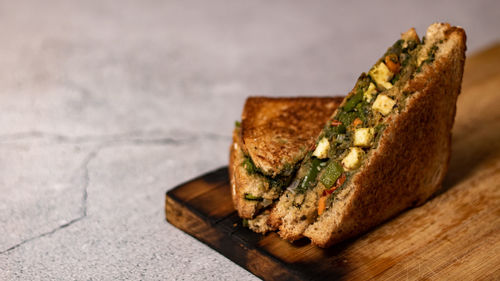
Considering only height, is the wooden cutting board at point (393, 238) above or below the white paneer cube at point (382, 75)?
below

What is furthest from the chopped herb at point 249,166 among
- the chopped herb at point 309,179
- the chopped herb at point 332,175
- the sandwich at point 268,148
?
the chopped herb at point 332,175

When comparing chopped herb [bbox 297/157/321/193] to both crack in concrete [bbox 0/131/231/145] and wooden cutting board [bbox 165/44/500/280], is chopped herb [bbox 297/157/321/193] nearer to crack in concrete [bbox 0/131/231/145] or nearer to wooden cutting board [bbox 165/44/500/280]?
wooden cutting board [bbox 165/44/500/280]

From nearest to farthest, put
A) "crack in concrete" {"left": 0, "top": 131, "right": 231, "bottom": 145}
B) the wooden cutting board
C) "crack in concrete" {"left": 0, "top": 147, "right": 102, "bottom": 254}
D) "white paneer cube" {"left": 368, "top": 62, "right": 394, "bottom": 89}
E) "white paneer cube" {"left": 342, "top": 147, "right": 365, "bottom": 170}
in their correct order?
the wooden cutting board < "white paneer cube" {"left": 342, "top": 147, "right": 365, "bottom": 170} < "white paneer cube" {"left": 368, "top": 62, "right": 394, "bottom": 89} < "crack in concrete" {"left": 0, "top": 147, "right": 102, "bottom": 254} < "crack in concrete" {"left": 0, "top": 131, "right": 231, "bottom": 145}

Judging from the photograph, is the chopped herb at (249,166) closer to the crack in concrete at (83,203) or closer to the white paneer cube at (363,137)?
the white paneer cube at (363,137)

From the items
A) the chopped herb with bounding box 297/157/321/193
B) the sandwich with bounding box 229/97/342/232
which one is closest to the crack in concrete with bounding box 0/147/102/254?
the sandwich with bounding box 229/97/342/232

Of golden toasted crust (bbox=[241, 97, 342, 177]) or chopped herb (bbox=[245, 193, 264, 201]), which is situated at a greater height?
golden toasted crust (bbox=[241, 97, 342, 177])

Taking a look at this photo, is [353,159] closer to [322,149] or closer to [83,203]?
[322,149]

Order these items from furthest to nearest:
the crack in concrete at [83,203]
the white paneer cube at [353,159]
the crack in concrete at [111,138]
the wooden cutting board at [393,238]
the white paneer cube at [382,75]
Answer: the crack in concrete at [111,138], the crack in concrete at [83,203], the white paneer cube at [382,75], the white paneer cube at [353,159], the wooden cutting board at [393,238]

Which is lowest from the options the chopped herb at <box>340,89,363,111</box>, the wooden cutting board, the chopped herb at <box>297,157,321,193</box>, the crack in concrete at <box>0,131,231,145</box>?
the crack in concrete at <box>0,131,231,145</box>

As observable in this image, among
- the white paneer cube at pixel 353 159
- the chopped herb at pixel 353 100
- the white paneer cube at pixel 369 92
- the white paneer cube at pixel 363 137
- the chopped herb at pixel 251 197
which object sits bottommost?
the chopped herb at pixel 251 197
